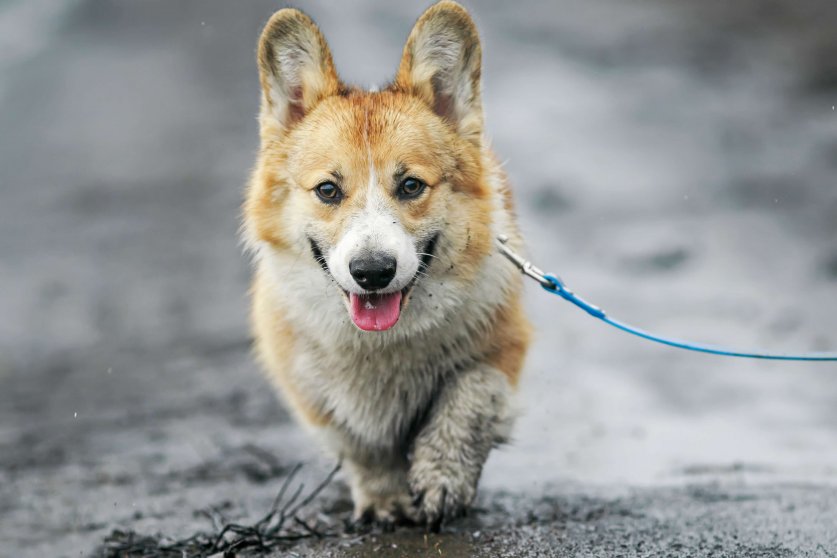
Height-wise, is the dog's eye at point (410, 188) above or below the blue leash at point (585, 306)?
above

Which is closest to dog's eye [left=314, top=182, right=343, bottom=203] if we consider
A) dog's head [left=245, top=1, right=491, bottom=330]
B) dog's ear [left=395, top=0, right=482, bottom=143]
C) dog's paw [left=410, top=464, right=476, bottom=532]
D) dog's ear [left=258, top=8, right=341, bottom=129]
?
dog's head [left=245, top=1, right=491, bottom=330]

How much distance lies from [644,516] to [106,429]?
4.58 m

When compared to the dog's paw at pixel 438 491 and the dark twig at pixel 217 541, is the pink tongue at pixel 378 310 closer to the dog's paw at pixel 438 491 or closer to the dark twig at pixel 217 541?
the dog's paw at pixel 438 491

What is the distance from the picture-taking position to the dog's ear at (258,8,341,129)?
4.21 m

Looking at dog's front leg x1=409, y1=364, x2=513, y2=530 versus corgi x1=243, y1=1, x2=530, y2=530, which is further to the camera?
dog's front leg x1=409, y1=364, x2=513, y2=530

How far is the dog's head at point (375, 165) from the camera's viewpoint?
3.78 m

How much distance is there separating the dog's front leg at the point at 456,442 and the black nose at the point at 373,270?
0.88 meters

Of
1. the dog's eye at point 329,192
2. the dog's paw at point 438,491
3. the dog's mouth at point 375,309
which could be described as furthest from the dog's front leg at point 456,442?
the dog's eye at point 329,192

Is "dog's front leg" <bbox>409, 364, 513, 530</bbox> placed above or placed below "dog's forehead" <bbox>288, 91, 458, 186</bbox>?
below

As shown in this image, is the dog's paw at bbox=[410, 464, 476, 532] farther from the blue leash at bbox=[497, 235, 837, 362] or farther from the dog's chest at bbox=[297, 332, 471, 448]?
the blue leash at bbox=[497, 235, 837, 362]

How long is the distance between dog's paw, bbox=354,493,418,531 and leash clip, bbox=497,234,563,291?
117 cm

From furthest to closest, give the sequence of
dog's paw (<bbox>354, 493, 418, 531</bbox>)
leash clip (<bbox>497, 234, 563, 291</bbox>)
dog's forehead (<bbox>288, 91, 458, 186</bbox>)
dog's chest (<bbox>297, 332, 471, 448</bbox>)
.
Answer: dog's paw (<bbox>354, 493, 418, 531</bbox>) → dog's chest (<bbox>297, 332, 471, 448</bbox>) → leash clip (<bbox>497, 234, 563, 291</bbox>) → dog's forehead (<bbox>288, 91, 458, 186</bbox>)

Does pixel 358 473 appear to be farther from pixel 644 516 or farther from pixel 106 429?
pixel 106 429

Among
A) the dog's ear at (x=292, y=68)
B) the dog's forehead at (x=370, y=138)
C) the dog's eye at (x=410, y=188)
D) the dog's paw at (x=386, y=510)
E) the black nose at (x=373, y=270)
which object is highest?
the dog's ear at (x=292, y=68)
